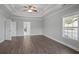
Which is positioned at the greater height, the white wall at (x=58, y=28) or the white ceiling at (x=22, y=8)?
the white ceiling at (x=22, y=8)

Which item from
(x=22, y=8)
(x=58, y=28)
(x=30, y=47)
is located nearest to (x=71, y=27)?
(x=58, y=28)

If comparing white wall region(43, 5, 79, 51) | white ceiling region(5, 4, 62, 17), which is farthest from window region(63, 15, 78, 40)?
white ceiling region(5, 4, 62, 17)

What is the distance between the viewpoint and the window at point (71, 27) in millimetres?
3446

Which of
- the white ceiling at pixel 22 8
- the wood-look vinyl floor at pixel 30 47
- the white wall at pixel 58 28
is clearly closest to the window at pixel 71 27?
the white wall at pixel 58 28

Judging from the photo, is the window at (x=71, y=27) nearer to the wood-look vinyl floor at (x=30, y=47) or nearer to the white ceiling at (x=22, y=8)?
the wood-look vinyl floor at (x=30, y=47)

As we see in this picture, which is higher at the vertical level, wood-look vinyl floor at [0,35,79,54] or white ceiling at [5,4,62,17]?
white ceiling at [5,4,62,17]

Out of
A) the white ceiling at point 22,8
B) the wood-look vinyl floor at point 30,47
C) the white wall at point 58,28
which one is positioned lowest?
the wood-look vinyl floor at point 30,47

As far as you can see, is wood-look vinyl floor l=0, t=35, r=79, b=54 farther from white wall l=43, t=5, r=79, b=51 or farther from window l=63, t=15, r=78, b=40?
window l=63, t=15, r=78, b=40

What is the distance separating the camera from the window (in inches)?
136

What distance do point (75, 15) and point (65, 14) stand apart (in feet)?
1.11
